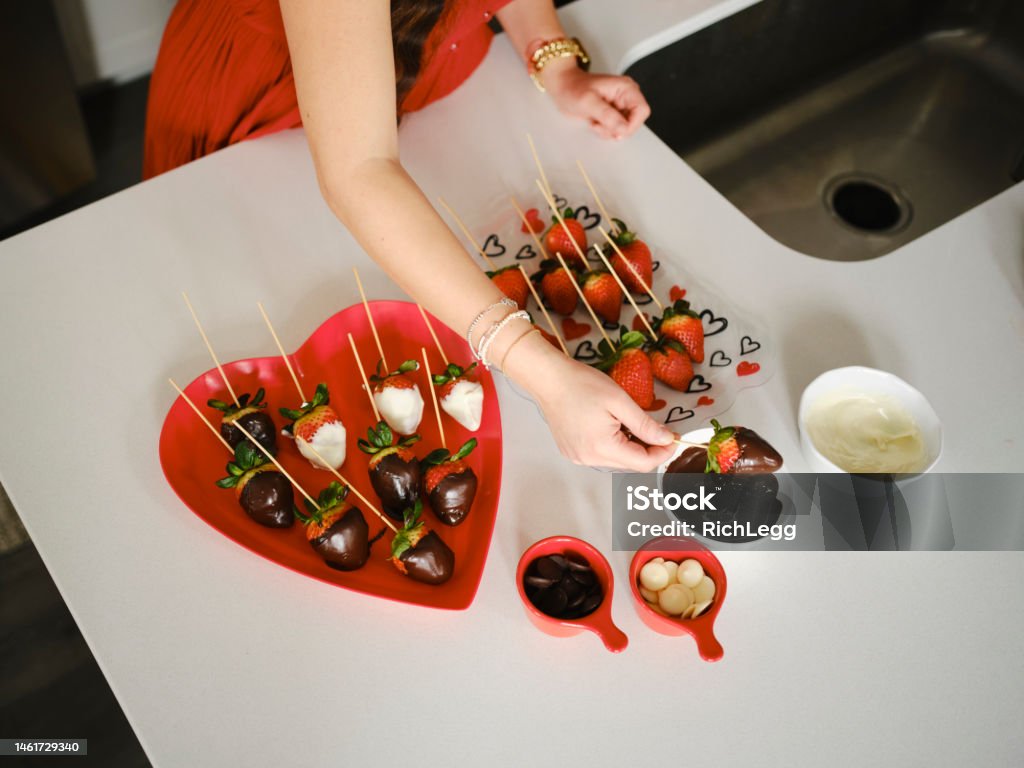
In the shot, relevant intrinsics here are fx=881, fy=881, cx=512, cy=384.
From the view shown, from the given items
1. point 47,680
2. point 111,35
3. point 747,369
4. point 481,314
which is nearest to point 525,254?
point 481,314

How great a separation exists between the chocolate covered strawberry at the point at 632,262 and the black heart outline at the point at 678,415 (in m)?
0.18

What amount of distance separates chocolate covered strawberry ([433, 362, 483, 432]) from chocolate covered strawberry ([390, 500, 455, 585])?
15 cm

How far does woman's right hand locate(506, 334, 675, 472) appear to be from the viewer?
3.43 feet

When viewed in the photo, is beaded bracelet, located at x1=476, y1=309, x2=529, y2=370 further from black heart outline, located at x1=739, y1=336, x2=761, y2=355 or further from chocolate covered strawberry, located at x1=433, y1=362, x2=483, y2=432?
black heart outline, located at x1=739, y1=336, x2=761, y2=355

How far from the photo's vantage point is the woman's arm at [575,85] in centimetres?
144

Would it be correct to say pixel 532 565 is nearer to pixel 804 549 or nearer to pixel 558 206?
pixel 804 549

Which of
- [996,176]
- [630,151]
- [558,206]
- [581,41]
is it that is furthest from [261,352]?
[996,176]

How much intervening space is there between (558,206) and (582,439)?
0.47m

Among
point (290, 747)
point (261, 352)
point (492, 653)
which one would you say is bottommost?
point (290, 747)

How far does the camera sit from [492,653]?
1.02m

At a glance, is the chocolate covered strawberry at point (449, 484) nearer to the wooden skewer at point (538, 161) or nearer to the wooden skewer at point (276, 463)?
the wooden skewer at point (276, 463)

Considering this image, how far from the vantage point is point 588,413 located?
1.05 metres

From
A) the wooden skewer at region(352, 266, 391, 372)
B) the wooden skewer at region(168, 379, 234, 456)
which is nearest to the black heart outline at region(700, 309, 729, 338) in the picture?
the wooden skewer at region(352, 266, 391, 372)

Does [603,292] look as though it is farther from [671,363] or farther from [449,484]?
[449,484]
